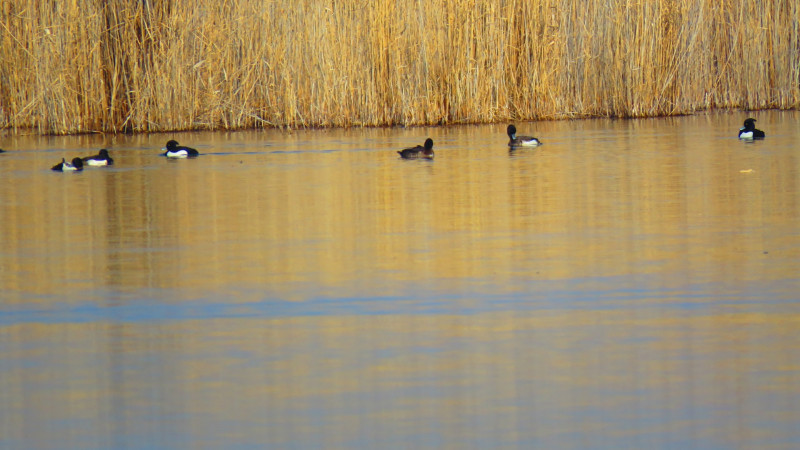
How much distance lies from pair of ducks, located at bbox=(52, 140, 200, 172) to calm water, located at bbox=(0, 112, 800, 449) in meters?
1.40

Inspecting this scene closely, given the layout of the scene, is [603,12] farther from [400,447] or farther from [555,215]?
[400,447]

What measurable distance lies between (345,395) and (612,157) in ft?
25.4

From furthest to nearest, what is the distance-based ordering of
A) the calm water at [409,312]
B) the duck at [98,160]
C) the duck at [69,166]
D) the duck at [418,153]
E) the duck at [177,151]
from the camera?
the duck at [177,151] < the duck at [98,160] < the duck at [418,153] < the duck at [69,166] < the calm water at [409,312]

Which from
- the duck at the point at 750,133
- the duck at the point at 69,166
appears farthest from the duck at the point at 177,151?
the duck at the point at 750,133

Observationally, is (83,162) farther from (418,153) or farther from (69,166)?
(418,153)

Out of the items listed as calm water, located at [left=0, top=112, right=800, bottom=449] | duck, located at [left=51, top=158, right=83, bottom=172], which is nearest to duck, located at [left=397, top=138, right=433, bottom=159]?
calm water, located at [left=0, top=112, right=800, bottom=449]

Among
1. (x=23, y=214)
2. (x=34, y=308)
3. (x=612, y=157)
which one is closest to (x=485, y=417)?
(x=34, y=308)

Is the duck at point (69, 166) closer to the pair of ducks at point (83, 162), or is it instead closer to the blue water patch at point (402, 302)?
the pair of ducks at point (83, 162)

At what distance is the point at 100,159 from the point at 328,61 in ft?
15.2

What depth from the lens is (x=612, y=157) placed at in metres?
11.1

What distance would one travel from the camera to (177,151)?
12.2 metres

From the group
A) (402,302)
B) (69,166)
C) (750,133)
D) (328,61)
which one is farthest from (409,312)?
(328,61)

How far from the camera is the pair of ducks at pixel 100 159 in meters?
11.1

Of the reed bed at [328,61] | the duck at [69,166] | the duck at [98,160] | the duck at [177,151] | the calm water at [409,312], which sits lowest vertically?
the calm water at [409,312]
